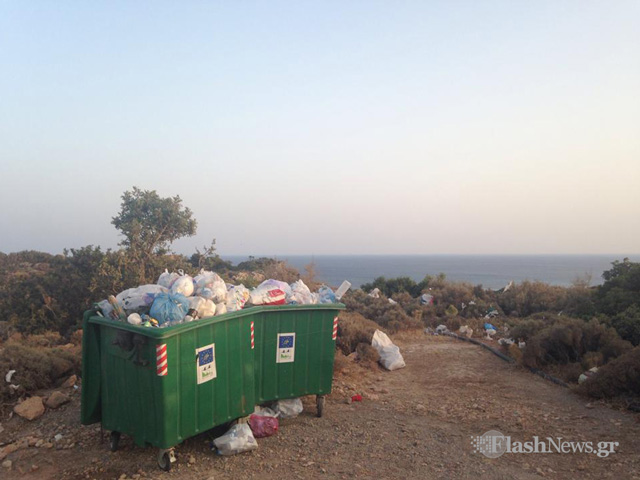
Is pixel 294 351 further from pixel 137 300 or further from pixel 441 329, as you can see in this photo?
pixel 441 329

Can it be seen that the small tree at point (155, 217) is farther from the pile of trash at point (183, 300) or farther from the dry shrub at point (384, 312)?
the pile of trash at point (183, 300)

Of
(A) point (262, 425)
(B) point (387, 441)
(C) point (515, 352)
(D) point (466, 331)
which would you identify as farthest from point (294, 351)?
(D) point (466, 331)

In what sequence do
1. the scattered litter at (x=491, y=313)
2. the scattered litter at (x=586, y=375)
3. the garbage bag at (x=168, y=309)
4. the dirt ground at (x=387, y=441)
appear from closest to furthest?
1. the dirt ground at (x=387, y=441)
2. the garbage bag at (x=168, y=309)
3. the scattered litter at (x=586, y=375)
4. the scattered litter at (x=491, y=313)

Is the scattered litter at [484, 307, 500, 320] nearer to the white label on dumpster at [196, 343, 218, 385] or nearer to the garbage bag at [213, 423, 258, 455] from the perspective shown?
the garbage bag at [213, 423, 258, 455]

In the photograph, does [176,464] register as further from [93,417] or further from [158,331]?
[158,331]

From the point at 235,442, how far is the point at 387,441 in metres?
1.70

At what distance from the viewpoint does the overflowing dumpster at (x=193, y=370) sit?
4.36m

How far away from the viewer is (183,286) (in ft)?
17.2

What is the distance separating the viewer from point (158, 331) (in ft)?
13.7

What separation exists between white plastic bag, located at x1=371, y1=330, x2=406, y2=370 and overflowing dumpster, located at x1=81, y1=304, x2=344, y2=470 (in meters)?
3.14

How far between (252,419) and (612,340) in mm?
6524

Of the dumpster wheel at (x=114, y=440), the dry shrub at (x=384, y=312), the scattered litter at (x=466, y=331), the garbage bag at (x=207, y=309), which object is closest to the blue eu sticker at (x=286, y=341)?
the garbage bag at (x=207, y=309)

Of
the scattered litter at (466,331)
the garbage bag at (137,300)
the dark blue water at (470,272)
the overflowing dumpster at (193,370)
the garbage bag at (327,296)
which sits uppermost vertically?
the garbage bag at (137,300)

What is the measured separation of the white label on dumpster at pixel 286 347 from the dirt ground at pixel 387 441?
30.6 inches
